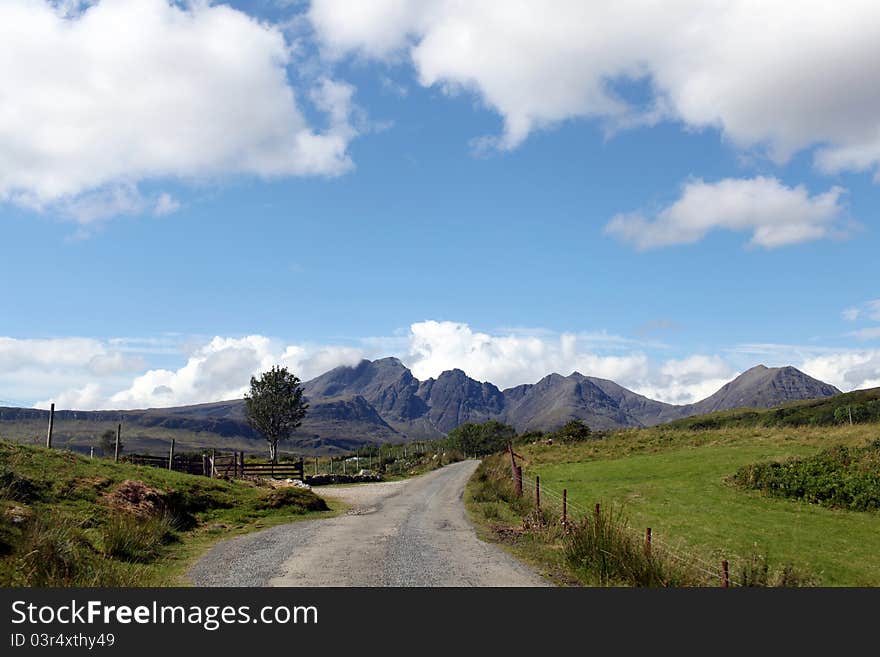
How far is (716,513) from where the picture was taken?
2906 centimetres

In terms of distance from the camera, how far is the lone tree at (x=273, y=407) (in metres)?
112

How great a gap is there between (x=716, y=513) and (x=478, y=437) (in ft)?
450

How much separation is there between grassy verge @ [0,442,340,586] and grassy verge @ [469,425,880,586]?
10538 millimetres

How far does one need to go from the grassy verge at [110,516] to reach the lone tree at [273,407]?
7689 centimetres

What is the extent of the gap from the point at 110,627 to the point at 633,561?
11.3 m

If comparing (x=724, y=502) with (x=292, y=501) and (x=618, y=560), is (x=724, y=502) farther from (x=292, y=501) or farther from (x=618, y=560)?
(x=292, y=501)

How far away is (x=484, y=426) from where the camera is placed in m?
172

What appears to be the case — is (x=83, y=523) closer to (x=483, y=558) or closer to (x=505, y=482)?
(x=483, y=558)

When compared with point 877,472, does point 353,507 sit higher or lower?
lower

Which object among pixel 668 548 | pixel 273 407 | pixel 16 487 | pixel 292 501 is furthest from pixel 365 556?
pixel 273 407

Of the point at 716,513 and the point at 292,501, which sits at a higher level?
the point at 716,513

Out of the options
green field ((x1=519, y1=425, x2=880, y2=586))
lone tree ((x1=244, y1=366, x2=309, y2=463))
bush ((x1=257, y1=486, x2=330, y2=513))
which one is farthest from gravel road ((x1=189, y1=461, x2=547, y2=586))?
lone tree ((x1=244, y1=366, x2=309, y2=463))

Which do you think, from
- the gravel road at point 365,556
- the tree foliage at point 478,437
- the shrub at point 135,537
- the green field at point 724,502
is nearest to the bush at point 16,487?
the shrub at point 135,537

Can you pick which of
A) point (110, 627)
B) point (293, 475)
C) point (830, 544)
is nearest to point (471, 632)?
point (110, 627)
